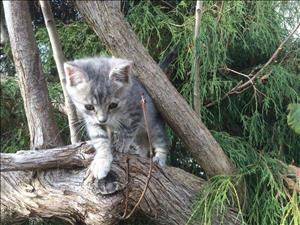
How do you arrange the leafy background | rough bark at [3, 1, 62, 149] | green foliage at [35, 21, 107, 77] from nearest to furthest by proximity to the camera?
1. rough bark at [3, 1, 62, 149]
2. the leafy background
3. green foliage at [35, 21, 107, 77]

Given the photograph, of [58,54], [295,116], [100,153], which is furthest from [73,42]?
[295,116]

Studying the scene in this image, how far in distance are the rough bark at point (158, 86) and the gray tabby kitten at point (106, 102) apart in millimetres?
46

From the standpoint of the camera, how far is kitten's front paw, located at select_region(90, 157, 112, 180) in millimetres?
1426

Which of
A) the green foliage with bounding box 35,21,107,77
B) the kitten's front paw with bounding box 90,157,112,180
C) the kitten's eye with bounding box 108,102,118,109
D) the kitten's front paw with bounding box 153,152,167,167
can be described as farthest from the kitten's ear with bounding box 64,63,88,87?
the green foliage with bounding box 35,21,107,77

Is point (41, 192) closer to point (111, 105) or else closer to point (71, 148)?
point (71, 148)

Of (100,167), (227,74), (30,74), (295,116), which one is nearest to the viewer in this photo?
(295,116)

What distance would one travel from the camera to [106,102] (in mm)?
1529

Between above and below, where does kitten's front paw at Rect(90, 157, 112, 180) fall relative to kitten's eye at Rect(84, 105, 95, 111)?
below

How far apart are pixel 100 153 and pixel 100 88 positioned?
21 cm

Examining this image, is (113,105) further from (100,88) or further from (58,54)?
(58,54)

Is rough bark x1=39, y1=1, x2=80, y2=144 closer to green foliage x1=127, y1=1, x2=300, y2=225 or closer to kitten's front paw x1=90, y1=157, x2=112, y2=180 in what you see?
kitten's front paw x1=90, y1=157, x2=112, y2=180

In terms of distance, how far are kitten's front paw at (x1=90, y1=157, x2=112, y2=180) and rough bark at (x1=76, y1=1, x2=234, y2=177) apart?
0.30 meters

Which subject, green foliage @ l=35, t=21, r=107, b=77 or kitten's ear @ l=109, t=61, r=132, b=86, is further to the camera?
green foliage @ l=35, t=21, r=107, b=77

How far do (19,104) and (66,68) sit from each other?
737 mm
